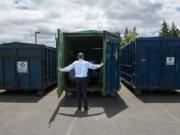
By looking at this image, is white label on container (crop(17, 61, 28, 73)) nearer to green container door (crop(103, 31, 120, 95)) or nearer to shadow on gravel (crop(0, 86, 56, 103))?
shadow on gravel (crop(0, 86, 56, 103))

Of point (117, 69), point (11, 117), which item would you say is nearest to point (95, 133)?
point (11, 117)

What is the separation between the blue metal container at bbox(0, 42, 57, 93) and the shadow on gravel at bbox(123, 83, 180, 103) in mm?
4462

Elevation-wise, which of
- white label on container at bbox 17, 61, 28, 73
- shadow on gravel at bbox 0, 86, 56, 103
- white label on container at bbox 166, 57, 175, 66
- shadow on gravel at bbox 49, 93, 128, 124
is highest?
white label on container at bbox 166, 57, 175, 66

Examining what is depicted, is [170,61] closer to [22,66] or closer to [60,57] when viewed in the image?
[60,57]

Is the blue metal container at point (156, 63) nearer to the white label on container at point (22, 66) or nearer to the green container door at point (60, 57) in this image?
the green container door at point (60, 57)

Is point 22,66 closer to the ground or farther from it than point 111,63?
closer to the ground

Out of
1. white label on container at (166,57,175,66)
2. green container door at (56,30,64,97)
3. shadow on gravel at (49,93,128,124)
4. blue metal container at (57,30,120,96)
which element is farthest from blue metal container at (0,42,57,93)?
white label on container at (166,57,175,66)

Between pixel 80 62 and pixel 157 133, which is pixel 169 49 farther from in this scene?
pixel 157 133

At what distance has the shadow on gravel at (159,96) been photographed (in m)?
11.8

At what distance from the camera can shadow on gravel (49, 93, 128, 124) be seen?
9134 millimetres

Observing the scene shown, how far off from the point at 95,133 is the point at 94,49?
10212 mm

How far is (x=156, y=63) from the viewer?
504 inches

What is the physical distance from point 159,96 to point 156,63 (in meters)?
1.43

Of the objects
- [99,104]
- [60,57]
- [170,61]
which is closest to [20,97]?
[60,57]
